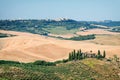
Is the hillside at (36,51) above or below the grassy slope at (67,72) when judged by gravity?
below

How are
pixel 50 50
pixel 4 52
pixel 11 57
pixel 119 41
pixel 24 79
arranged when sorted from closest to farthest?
pixel 24 79, pixel 11 57, pixel 4 52, pixel 50 50, pixel 119 41

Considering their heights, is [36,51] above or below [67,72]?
below

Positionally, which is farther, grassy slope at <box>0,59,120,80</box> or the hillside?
the hillside

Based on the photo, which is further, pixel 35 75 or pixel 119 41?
pixel 119 41

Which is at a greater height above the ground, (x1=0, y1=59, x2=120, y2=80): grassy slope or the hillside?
(x1=0, y1=59, x2=120, y2=80): grassy slope

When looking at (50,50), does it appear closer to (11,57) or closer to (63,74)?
(11,57)

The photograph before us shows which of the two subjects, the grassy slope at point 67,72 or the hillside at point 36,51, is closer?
the grassy slope at point 67,72

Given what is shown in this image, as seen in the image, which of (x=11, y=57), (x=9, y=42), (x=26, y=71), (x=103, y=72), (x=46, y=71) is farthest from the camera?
(x=9, y=42)

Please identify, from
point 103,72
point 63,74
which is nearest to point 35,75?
point 63,74
